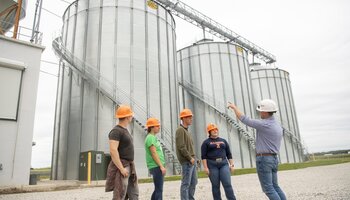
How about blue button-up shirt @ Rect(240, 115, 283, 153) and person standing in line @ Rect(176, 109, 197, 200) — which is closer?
blue button-up shirt @ Rect(240, 115, 283, 153)

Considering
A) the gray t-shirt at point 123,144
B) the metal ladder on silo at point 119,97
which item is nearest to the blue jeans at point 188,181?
the gray t-shirt at point 123,144

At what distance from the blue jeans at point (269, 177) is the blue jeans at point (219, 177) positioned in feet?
3.71

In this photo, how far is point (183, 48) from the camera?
85.6ft

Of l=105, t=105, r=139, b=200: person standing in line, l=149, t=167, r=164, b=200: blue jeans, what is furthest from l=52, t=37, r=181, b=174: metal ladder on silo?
l=105, t=105, r=139, b=200: person standing in line

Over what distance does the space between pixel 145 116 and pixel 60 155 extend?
626cm

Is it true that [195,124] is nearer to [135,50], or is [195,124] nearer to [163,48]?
[163,48]

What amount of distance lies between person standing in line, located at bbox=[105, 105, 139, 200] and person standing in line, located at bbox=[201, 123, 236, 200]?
1.78m

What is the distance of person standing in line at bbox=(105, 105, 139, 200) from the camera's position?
3533mm

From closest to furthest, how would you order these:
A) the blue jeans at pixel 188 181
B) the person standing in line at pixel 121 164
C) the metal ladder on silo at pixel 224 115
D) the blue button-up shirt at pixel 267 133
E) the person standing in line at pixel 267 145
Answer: the person standing in line at pixel 121 164 → the person standing in line at pixel 267 145 → the blue button-up shirt at pixel 267 133 → the blue jeans at pixel 188 181 → the metal ladder on silo at pixel 224 115

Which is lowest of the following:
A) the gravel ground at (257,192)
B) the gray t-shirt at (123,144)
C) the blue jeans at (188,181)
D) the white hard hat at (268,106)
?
the gravel ground at (257,192)

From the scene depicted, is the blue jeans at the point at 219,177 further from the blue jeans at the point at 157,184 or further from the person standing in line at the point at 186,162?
the blue jeans at the point at 157,184

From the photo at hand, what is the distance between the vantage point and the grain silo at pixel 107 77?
14992mm

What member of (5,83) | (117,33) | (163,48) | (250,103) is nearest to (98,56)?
(117,33)

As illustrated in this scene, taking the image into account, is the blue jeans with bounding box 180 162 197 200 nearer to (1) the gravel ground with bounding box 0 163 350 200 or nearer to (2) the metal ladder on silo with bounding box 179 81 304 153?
(1) the gravel ground with bounding box 0 163 350 200
